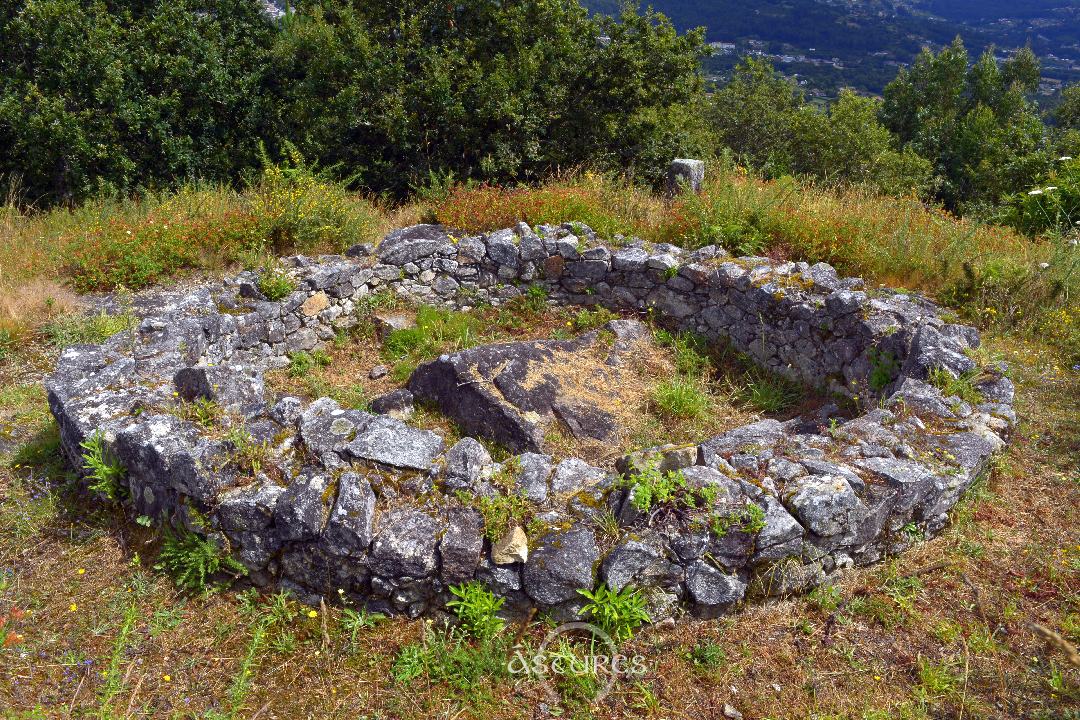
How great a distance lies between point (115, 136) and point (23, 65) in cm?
187

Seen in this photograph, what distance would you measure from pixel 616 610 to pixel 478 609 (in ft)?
2.72

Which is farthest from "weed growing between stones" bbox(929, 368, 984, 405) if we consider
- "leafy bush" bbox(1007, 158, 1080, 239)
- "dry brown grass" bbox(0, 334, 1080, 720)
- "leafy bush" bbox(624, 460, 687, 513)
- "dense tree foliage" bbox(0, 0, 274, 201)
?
"dense tree foliage" bbox(0, 0, 274, 201)

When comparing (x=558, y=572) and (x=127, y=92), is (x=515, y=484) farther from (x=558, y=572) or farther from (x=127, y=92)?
(x=127, y=92)

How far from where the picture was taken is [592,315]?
9.12 m

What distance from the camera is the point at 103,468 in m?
4.87

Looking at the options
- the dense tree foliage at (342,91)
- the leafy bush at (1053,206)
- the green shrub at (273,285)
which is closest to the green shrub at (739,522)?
the green shrub at (273,285)

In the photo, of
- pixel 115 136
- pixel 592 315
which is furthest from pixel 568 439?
pixel 115 136

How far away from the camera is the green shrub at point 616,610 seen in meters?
4.02

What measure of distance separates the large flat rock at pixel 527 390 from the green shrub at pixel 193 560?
9.03ft

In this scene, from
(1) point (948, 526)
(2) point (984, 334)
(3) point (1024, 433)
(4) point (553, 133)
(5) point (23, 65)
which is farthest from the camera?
(4) point (553, 133)

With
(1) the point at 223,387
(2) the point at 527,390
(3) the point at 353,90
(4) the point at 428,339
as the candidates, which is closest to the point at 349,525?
(1) the point at 223,387

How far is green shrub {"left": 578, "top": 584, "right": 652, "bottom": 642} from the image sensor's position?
4023mm

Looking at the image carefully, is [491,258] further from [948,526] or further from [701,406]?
[948,526]

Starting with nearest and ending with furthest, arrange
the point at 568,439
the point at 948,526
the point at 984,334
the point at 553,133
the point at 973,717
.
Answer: the point at 973,717
the point at 948,526
the point at 568,439
the point at 984,334
the point at 553,133
